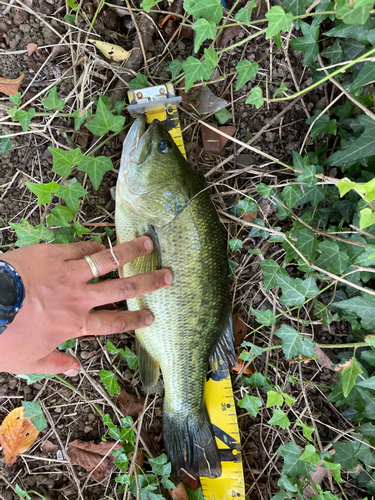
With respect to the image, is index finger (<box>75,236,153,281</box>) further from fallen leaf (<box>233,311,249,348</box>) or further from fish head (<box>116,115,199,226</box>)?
fallen leaf (<box>233,311,249,348</box>)

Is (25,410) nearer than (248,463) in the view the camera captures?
Yes

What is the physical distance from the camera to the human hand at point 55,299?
5.85 ft

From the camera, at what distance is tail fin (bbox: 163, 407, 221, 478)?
2504 millimetres

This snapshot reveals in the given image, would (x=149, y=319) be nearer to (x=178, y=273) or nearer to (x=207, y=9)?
(x=178, y=273)

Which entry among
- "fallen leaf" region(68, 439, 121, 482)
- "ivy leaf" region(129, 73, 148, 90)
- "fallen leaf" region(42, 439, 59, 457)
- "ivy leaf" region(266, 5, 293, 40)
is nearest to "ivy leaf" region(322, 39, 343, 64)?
"ivy leaf" region(266, 5, 293, 40)

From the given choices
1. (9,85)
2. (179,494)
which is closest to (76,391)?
(179,494)

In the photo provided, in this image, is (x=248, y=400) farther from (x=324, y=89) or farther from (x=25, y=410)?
(x=324, y=89)

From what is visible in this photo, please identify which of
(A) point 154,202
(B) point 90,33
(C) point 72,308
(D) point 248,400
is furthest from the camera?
(B) point 90,33

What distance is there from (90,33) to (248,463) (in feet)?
12.2

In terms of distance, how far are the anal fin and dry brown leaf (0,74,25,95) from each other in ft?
7.95

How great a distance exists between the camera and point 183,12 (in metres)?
2.76

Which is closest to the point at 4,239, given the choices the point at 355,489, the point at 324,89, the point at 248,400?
the point at 248,400

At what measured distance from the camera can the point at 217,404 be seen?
2711 mm

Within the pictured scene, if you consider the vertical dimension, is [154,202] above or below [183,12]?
below
